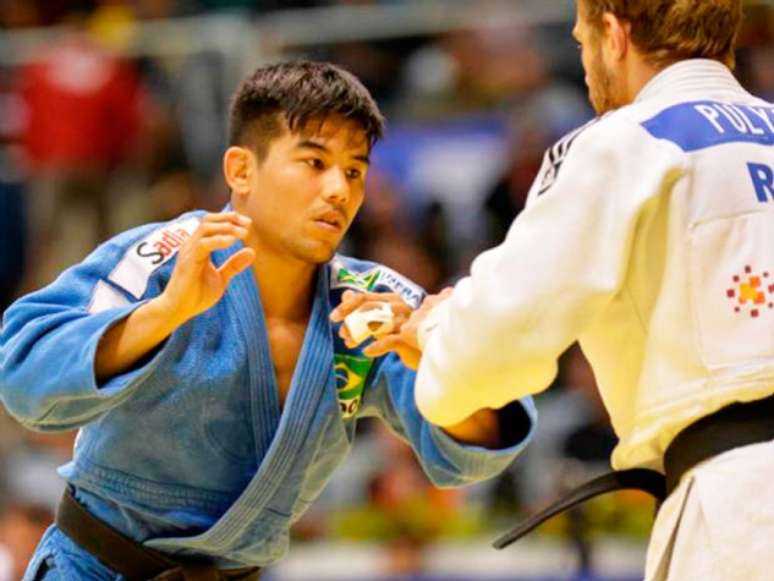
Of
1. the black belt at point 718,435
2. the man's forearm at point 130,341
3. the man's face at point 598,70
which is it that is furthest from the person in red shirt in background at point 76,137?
the black belt at point 718,435

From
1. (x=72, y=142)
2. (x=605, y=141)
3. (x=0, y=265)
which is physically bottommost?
(x=0, y=265)

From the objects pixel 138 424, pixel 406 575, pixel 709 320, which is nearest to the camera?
pixel 709 320

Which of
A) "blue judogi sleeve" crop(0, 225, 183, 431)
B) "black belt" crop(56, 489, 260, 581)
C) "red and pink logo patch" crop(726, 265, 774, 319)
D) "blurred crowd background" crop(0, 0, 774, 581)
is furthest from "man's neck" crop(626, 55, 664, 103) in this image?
"blurred crowd background" crop(0, 0, 774, 581)

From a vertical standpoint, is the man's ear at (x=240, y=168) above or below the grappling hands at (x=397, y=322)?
above

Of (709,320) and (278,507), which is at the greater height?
(709,320)

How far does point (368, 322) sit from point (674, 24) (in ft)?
3.03

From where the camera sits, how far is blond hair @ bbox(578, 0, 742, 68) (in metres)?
3.31

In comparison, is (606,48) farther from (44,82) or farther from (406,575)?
(44,82)

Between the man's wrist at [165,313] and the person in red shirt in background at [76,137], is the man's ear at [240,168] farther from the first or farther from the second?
Answer: the person in red shirt in background at [76,137]

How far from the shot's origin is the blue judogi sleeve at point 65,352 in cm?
358

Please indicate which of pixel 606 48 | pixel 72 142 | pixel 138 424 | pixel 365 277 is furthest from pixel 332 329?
pixel 72 142

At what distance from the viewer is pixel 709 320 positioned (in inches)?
124

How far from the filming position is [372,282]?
422cm

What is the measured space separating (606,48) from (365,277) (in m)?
1.09
